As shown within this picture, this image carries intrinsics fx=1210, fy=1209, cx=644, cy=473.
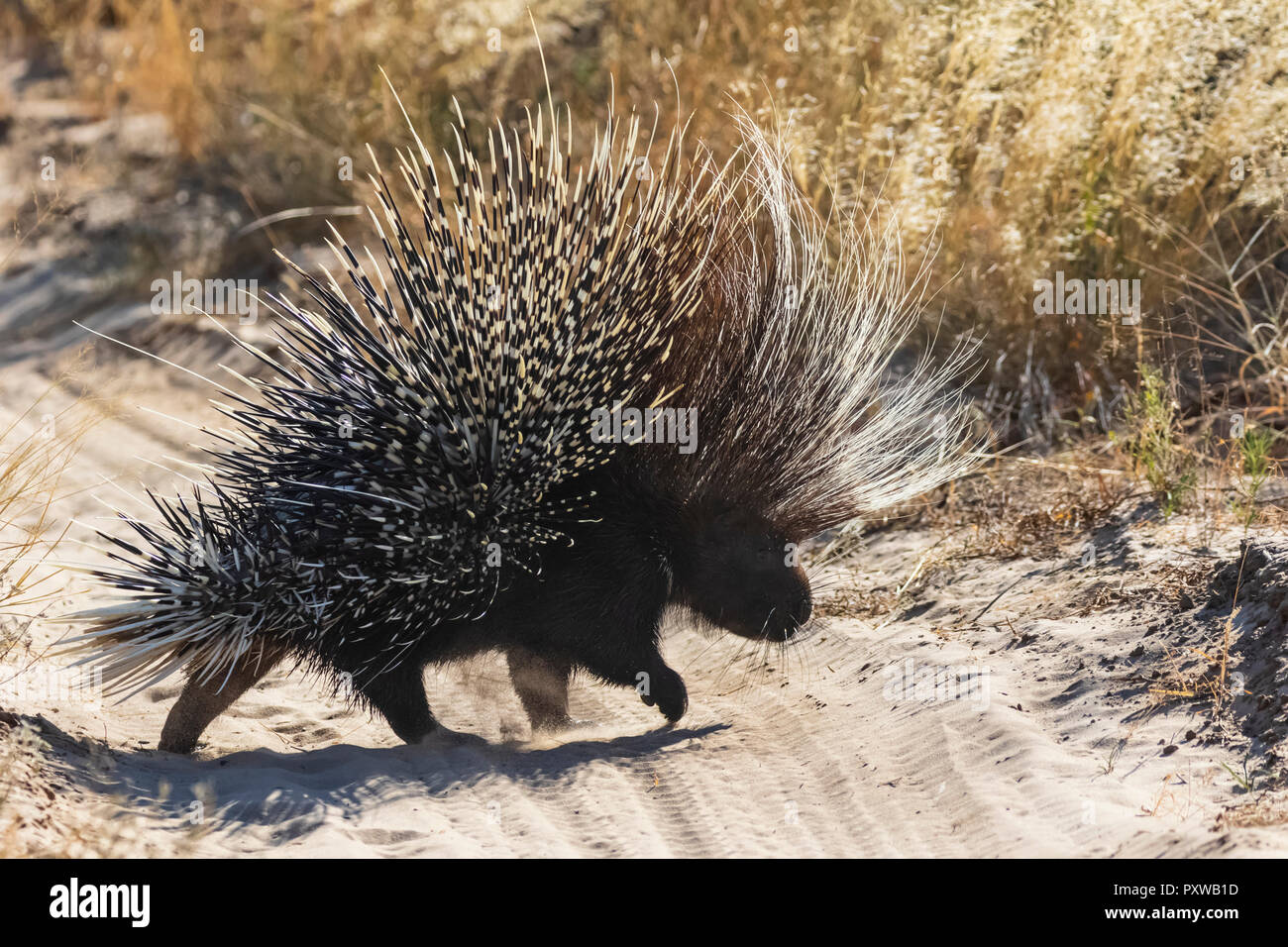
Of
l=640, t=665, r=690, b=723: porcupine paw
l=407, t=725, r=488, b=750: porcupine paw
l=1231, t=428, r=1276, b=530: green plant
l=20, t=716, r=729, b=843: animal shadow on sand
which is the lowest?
l=407, t=725, r=488, b=750: porcupine paw

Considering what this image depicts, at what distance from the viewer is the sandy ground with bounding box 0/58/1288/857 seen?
10.3 ft

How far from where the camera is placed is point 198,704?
401 cm

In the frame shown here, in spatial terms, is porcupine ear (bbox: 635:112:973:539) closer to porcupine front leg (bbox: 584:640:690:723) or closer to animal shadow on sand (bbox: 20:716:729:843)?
porcupine front leg (bbox: 584:640:690:723)

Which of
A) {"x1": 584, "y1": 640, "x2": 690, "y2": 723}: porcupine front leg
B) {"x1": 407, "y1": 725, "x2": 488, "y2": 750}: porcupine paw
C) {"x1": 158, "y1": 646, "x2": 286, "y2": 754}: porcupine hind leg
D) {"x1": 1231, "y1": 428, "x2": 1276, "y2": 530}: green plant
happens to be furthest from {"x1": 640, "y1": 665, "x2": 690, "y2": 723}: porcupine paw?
{"x1": 1231, "y1": 428, "x2": 1276, "y2": 530}: green plant

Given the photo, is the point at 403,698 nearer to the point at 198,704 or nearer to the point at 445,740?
the point at 445,740

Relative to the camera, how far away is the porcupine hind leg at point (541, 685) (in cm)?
416

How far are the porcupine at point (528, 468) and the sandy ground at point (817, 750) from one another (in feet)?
1.03

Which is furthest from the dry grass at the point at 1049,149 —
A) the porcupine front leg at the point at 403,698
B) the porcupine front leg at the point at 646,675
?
the porcupine front leg at the point at 403,698

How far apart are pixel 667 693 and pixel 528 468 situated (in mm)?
1011

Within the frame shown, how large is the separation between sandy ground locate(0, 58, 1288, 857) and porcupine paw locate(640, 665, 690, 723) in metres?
0.08

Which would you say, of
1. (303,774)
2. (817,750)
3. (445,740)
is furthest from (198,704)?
(817,750)

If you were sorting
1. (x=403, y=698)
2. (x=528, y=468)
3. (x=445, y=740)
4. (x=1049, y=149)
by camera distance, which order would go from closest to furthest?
(x=528, y=468) → (x=403, y=698) → (x=445, y=740) → (x=1049, y=149)

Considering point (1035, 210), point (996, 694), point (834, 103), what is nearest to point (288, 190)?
point (834, 103)

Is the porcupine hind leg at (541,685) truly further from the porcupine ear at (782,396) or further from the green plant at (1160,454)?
the green plant at (1160,454)
